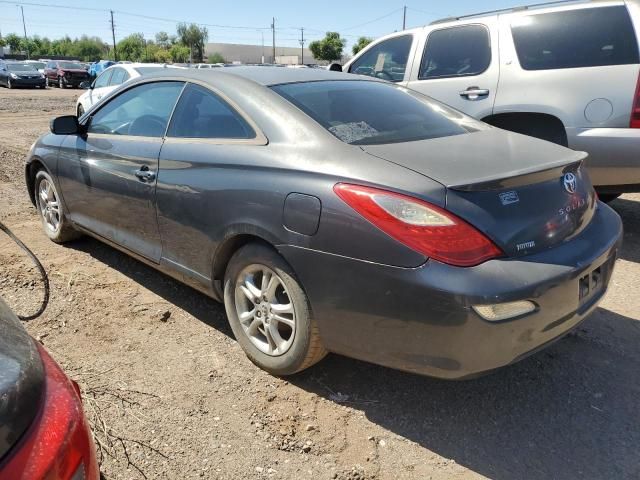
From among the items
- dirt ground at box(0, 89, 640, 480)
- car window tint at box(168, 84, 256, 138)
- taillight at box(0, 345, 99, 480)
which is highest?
car window tint at box(168, 84, 256, 138)

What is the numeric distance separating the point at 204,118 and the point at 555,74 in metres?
3.15

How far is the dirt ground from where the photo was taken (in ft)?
7.48

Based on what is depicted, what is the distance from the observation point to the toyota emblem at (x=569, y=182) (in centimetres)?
251

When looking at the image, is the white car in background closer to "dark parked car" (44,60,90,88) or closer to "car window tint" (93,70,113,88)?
"car window tint" (93,70,113,88)

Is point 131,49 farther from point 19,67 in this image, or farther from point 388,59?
point 388,59

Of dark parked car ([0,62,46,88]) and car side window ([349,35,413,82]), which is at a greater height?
car side window ([349,35,413,82])

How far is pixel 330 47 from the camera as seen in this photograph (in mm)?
81750

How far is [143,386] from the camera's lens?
2.77 m

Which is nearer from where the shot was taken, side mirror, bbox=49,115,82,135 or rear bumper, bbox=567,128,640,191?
side mirror, bbox=49,115,82,135

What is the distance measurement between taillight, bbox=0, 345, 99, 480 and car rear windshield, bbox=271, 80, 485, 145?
1696mm

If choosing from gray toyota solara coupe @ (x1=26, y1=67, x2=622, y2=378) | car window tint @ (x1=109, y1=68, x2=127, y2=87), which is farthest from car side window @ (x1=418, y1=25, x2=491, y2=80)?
car window tint @ (x1=109, y1=68, x2=127, y2=87)

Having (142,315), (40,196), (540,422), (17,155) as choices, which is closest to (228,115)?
(142,315)

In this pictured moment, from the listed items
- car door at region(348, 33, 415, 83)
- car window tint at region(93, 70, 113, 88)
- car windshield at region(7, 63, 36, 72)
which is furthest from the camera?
car windshield at region(7, 63, 36, 72)

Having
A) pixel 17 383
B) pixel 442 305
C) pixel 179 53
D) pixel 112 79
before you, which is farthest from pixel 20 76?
pixel 179 53
